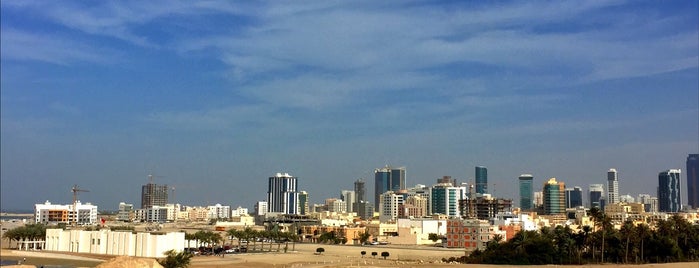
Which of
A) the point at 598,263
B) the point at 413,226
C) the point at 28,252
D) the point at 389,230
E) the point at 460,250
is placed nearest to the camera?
the point at 598,263

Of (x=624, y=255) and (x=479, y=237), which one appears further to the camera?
(x=479, y=237)

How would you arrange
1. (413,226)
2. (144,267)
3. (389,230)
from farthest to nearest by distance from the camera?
(389,230), (413,226), (144,267)

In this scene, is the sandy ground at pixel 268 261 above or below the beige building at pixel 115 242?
below

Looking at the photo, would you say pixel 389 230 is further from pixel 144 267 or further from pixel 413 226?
pixel 144 267

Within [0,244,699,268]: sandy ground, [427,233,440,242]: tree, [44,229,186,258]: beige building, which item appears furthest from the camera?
[427,233,440,242]: tree

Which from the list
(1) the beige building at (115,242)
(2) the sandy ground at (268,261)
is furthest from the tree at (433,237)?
(1) the beige building at (115,242)

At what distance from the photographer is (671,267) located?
7275 centimetres

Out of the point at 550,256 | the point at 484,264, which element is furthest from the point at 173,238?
the point at 550,256

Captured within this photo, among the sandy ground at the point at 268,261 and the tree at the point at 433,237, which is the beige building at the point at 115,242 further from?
the tree at the point at 433,237

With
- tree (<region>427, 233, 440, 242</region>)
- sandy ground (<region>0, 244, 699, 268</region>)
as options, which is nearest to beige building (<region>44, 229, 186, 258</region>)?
sandy ground (<region>0, 244, 699, 268</region>)

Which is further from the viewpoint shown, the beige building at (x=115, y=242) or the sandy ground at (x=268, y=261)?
the beige building at (x=115, y=242)

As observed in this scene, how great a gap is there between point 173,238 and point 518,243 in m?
A: 41.7

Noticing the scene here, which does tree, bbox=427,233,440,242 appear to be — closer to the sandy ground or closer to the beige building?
the sandy ground

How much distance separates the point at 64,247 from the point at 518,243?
196ft
